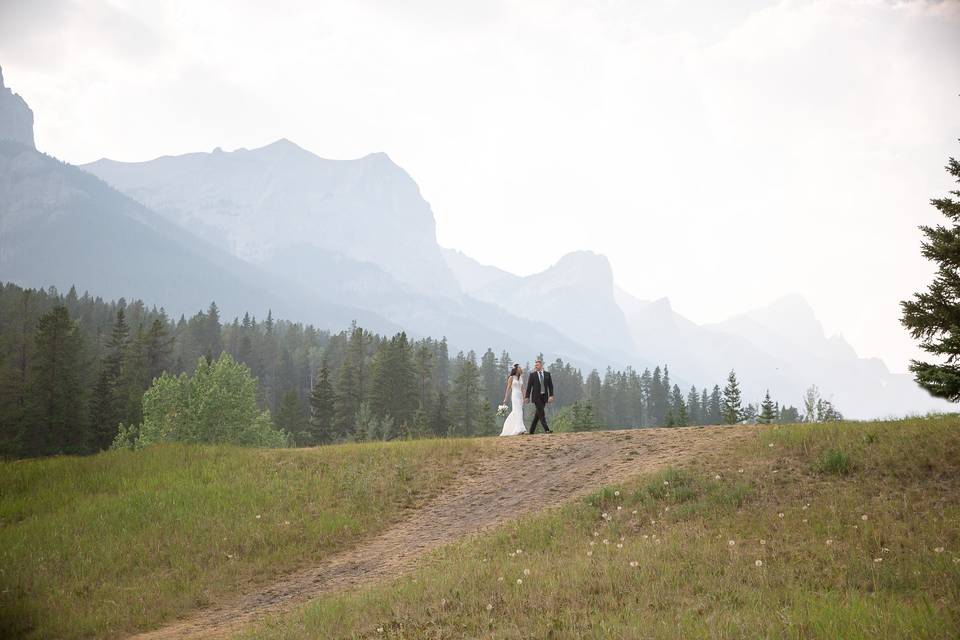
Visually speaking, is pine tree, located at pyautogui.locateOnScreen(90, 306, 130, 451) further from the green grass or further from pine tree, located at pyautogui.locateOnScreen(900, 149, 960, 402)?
pine tree, located at pyautogui.locateOnScreen(900, 149, 960, 402)

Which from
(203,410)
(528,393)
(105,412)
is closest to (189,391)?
(203,410)

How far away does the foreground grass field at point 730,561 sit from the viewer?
269 inches

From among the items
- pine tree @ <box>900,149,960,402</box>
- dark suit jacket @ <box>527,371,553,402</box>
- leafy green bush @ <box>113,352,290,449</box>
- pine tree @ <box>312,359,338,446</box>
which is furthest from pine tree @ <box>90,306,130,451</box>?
pine tree @ <box>900,149,960,402</box>

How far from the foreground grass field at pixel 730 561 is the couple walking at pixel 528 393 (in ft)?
28.5

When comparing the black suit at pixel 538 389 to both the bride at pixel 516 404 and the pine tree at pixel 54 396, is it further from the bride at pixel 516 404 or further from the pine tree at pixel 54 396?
the pine tree at pixel 54 396

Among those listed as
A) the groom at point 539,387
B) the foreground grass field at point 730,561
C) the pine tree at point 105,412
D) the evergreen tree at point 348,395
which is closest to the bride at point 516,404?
the groom at point 539,387

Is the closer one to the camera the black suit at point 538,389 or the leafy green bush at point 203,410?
the black suit at point 538,389

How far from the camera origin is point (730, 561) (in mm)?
8945

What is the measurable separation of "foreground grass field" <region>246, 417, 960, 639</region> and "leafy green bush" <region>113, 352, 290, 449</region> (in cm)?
5086

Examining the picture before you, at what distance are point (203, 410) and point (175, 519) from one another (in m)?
45.4

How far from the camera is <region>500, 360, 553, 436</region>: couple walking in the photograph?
878 inches

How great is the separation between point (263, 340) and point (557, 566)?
150 meters

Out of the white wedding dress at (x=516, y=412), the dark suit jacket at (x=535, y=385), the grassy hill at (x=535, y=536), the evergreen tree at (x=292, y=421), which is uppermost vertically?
the dark suit jacket at (x=535, y=385)

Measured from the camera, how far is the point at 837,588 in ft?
25.1
